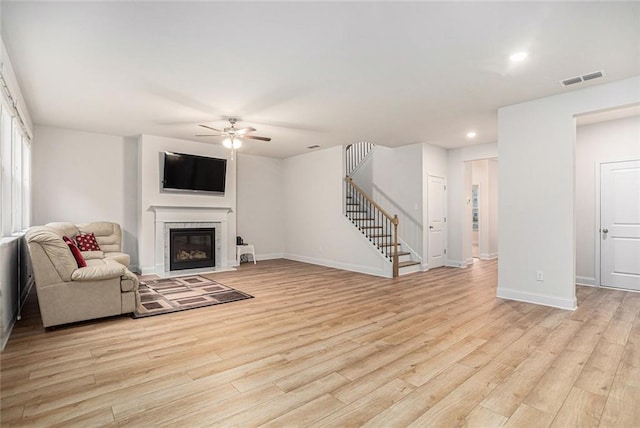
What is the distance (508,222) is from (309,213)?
4.60m

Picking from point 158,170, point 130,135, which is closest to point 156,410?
point 158,170

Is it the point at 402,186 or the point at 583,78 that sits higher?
the point at 583,78

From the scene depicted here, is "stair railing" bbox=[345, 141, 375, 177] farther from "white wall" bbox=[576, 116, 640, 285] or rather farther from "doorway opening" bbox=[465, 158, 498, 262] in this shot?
"white wall" bbox=[576, 116, 640, 285]

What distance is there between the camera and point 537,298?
4375 mm

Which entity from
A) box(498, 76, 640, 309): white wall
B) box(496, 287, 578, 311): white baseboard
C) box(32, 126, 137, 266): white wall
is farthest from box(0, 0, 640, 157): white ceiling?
box(496, 287, 578, 311): white baseboard

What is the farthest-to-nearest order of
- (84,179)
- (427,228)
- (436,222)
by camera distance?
1. (436,222)
2. (427,228)
3. (84,179)

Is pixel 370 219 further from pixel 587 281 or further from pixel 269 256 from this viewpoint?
pixel 587 281

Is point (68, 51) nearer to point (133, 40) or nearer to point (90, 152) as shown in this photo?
point (133, 40)

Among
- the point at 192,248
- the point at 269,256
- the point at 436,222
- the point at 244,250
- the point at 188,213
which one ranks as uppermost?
the point at 188,213

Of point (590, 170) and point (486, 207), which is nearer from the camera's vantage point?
point (590, 170)

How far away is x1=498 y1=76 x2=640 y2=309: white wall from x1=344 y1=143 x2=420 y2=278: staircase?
7.04ft

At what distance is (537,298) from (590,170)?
2.81 m

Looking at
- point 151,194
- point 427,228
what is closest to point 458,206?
point 427,228

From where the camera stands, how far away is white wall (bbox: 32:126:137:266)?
5863 mm
